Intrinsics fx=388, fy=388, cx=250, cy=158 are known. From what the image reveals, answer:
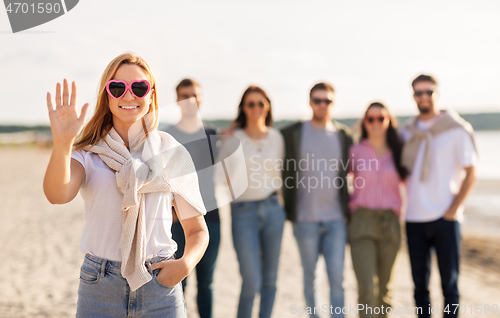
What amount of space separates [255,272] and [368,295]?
103cm

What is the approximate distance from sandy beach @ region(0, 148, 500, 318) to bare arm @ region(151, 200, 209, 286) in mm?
2064

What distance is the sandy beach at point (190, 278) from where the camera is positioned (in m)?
4.77

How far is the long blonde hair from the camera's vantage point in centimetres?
184

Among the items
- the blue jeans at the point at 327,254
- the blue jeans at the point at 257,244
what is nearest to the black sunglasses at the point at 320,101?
the blue jeans at the point at 257,244

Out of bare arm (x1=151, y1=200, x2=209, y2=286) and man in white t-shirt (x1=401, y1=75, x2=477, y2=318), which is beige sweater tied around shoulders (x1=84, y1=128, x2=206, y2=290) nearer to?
bare arm (x1=151, y1=200, x2=209, y2=286)

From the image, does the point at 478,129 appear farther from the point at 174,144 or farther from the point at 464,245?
the point at 174,144

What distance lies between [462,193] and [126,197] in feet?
10.4

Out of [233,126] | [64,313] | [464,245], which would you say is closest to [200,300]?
[233,126]

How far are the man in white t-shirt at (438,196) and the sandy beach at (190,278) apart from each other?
961mm

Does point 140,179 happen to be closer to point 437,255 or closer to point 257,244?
point 257,244

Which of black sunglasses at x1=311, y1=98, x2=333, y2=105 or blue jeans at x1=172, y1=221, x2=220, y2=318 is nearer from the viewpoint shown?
blue jeans at x1=172, y1=221, x2=220, y2=318

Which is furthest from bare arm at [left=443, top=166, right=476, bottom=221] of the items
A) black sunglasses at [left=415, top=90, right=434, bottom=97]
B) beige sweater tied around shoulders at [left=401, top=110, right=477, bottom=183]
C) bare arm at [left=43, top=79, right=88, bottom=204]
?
bare arm at [left=43, top=79, right=88, bottom=204]

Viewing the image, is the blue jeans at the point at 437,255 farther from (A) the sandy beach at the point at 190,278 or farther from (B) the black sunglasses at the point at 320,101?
(B) the black sunglasses at the point at 320,101

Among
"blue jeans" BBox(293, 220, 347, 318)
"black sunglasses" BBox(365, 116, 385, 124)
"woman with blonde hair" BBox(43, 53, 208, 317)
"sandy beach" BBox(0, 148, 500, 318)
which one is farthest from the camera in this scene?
"sandy beach" BBox(0, 148, 500, 318)
